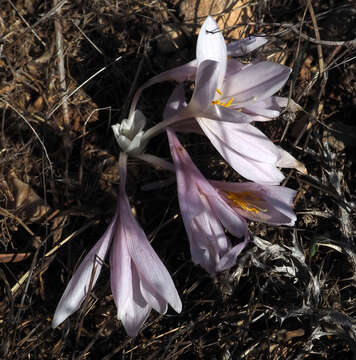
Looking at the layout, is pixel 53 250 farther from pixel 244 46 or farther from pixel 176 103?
pixel 244 46

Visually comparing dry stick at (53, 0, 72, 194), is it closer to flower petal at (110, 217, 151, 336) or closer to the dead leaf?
the dead leaf

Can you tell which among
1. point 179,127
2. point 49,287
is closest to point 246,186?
point 179,127

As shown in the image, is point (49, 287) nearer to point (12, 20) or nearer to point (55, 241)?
point (55, 241)

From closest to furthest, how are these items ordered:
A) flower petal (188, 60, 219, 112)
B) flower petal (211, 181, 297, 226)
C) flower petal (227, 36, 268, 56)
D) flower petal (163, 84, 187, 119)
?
flower petal (188, 60, 219, 112)
flower petal (211, 181, 297, 226)
flower petal (227, 36, 268, 56)
flower petal (163, 84, 187, 119)

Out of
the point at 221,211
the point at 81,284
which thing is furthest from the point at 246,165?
the point at 81,284

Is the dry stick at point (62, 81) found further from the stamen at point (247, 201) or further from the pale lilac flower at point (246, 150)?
the stamen at point (247, 201)

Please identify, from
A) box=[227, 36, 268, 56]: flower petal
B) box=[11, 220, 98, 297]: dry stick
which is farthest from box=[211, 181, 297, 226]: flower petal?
box=[11, 220, 98, 297]: dry stick

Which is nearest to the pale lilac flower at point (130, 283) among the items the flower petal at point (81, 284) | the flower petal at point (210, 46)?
the flower petal at point (81, 284)
